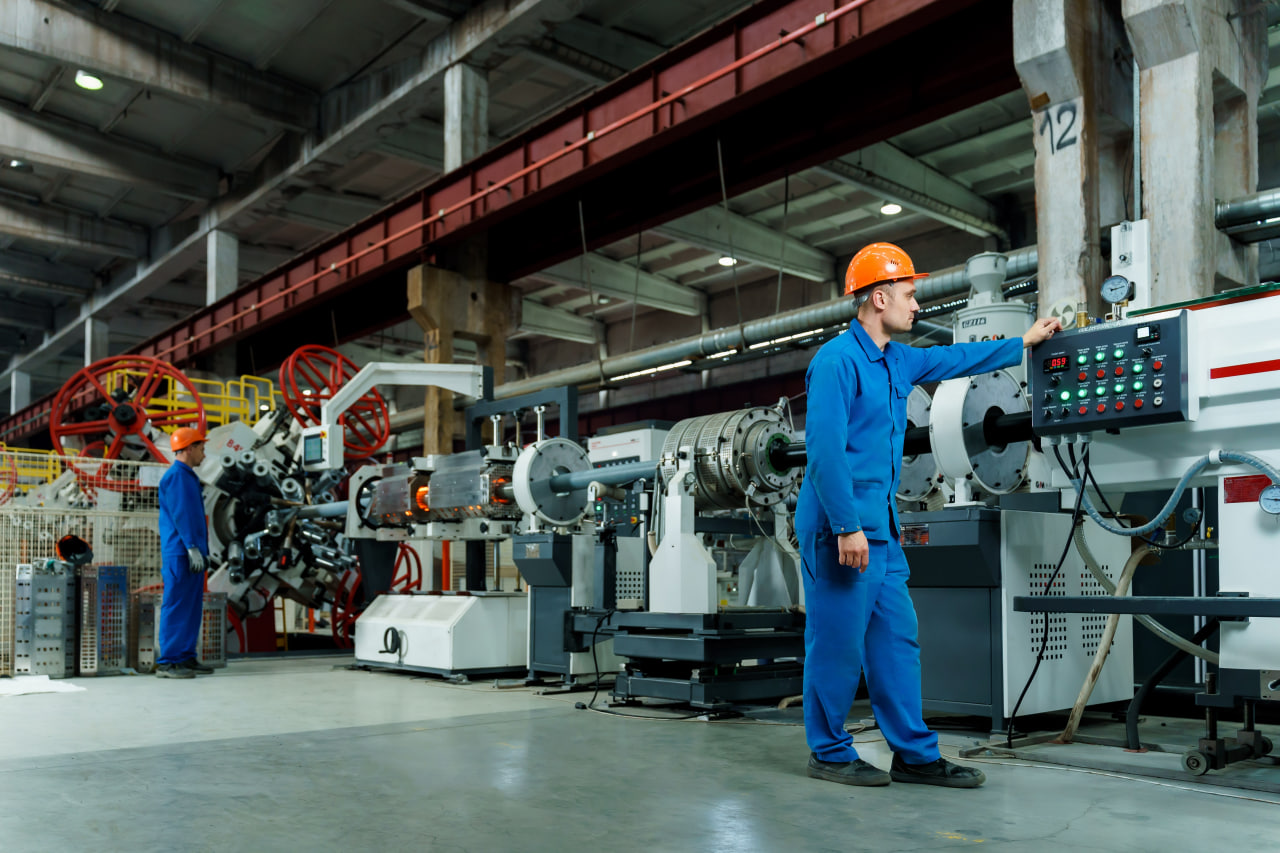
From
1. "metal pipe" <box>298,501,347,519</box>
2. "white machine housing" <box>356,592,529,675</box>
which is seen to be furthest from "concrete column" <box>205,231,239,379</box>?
"white machine housing" <box>356,592,529,675</box>

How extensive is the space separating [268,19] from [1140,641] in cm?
1256

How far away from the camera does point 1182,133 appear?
5.71 meters

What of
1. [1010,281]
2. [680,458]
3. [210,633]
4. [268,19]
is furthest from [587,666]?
[268,19]

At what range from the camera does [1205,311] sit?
11.1ft

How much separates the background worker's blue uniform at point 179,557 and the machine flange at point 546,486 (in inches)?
98.2

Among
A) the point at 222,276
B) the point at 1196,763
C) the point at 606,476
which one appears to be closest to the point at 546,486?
the point at 606,476

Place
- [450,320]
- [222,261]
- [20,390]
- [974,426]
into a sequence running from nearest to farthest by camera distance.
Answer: [974,426] → [450,320] → [222,261] → [20,390]

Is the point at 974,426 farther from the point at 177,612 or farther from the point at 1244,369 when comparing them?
the point at 177,612

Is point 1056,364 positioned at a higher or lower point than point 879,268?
lower

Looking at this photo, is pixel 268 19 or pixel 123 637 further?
pixel 268 19

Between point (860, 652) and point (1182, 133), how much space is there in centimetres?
397

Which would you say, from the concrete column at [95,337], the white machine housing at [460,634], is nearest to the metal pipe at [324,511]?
the white machine housing at [460,634]

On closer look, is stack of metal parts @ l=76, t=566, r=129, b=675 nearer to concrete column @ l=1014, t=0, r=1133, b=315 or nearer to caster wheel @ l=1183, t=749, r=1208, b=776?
concrete column @ l=1014, t=0, r=1133, b=315

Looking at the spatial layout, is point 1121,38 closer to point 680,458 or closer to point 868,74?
point 868,74
